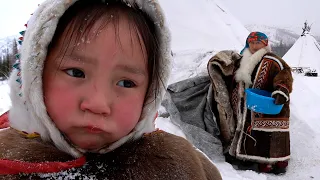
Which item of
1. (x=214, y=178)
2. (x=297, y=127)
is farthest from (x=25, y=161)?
(x=297, y=127)

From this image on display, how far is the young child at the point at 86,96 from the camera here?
0.68 m

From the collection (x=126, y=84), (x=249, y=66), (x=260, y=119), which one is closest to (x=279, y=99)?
(x=260, y=119)

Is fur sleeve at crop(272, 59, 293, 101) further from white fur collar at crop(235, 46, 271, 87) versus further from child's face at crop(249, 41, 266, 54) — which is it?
child's face at crop(249, 41, 266, 54)

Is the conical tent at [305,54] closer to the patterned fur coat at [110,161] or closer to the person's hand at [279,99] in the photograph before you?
the person's hand at [279,99]

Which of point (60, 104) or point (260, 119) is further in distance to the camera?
point (260, 119)

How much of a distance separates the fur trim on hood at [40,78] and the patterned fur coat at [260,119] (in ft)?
6.44

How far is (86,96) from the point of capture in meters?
0.68

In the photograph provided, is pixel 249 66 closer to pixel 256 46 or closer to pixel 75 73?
pixel 256 46

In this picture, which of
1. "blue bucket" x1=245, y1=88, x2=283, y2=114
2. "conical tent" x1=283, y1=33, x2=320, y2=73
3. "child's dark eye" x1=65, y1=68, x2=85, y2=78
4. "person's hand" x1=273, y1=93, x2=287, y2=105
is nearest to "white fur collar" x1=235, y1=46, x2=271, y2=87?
"blue bucket" x1=245, y1=88, x2=283, y2=114

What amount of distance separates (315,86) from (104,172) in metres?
7.35

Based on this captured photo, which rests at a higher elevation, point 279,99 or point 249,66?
point 249,66

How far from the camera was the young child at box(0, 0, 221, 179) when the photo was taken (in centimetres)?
68

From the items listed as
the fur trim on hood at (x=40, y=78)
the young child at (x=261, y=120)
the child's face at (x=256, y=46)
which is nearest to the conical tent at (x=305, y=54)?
the child's face at (x=256, y=46)

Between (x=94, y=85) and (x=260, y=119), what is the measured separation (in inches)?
90.9
